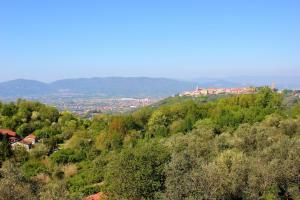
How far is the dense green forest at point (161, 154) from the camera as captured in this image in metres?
25.2

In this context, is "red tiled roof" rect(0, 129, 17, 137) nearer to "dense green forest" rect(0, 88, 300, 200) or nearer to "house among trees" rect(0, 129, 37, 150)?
"house among trees" rect(0, 129, 37, 150)

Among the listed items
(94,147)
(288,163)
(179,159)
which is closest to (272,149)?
(288,163)

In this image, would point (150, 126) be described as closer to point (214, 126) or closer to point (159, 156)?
point (214, 126)

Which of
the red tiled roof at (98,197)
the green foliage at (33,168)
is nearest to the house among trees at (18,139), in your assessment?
the green foliage at (33,168)

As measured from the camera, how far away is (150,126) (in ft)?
Result: 196

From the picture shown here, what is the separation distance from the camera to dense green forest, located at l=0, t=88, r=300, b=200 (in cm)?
2519

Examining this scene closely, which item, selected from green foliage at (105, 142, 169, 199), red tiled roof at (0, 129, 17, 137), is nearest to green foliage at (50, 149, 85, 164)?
red tiled roof at (0, 129, 17, 137)

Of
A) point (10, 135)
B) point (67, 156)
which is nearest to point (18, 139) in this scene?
point (10, 135)

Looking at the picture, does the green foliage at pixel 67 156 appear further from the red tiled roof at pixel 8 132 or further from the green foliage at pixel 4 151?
the red tiled roof at pixel 8 132

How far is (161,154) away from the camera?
28.8 meters

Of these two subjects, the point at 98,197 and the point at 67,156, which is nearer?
the point at 98,197

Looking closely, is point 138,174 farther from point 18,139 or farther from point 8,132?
point 8,132

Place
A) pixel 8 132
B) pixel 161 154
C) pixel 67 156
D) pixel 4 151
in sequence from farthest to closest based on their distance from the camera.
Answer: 1. pixel 8 132
2. pixel 67 156
3. pixel 4 151
4. pixel 161 154

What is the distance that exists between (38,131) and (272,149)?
3904cm
